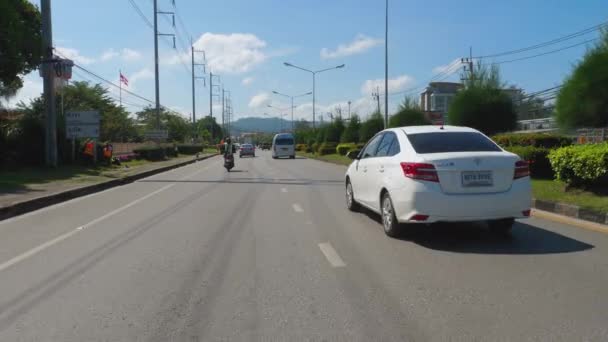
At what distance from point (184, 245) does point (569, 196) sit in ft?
25.8

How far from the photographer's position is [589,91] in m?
20.8

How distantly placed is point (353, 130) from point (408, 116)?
16924 millimetres

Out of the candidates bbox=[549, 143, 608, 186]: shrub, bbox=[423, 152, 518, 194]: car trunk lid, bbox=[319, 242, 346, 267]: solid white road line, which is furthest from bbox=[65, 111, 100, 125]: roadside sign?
bbox=[423, 152, 518, 194]: car trunk lid

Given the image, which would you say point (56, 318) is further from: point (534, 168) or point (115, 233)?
point (534, 168)

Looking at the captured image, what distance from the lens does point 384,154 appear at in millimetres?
9531

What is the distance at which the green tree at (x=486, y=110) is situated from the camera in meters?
27.3

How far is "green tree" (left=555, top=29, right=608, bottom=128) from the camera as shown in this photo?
20328mm

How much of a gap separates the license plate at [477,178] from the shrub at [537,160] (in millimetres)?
9247

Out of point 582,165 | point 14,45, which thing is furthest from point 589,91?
point 14,45

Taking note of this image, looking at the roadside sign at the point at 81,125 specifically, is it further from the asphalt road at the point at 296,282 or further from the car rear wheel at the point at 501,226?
the car rear wheel at the point at 501,226

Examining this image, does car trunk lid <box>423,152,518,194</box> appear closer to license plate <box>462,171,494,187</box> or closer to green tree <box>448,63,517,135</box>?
license plate <box>462,171,494,187</box>

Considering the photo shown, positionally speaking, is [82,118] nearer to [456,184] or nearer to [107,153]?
[107,153]

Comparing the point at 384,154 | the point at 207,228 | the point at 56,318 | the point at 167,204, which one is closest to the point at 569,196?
the point at 384,154

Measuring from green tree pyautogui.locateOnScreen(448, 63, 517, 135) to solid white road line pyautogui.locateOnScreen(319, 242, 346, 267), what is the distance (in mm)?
20609
